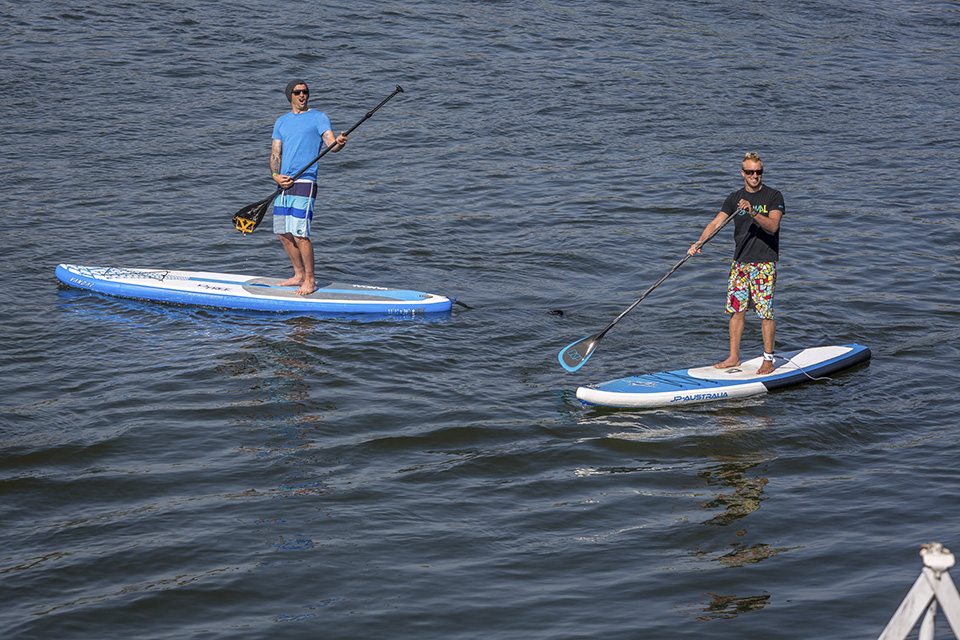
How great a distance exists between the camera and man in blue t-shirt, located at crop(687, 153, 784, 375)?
7.20 meters

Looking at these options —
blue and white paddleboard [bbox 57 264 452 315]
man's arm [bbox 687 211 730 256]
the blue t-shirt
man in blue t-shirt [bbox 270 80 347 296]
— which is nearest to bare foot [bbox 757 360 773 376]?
man's arm [bbox 687 211 730 256]

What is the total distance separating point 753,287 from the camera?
7.57m

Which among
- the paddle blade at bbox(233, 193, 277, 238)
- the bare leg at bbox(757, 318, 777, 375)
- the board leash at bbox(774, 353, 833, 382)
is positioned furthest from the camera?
the paddle blade at bbox(233, 193, 277, 238)

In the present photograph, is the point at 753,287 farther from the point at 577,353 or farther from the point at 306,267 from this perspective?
the point at 306,267

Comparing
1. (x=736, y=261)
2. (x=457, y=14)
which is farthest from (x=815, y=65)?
(x=736, y=261)

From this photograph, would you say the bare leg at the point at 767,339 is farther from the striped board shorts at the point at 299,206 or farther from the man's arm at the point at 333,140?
the striped board shorts at the point at 299,206

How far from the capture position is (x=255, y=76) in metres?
17.5

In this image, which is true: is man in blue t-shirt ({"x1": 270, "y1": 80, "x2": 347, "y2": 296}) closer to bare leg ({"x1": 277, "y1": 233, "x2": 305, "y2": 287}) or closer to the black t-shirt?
bare leg ({"x1": 277, "y1": 233, "x2": 305, "y2": 287})

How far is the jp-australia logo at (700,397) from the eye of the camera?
7.37 meters

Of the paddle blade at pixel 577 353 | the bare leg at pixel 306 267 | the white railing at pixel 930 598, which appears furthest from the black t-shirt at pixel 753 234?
the white railing at pixel 930 598

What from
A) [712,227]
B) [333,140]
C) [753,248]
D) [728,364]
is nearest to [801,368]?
[728,364]

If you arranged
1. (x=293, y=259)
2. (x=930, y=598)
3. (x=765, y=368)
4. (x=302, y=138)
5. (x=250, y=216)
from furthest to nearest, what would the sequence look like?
(x=250, y=216) → (x=293, y=259) → (x=302, y=138) → (x=765, y=368) → (x=930, y=598)

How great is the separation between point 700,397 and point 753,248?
1.17m

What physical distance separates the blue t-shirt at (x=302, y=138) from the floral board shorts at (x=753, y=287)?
3.77m
